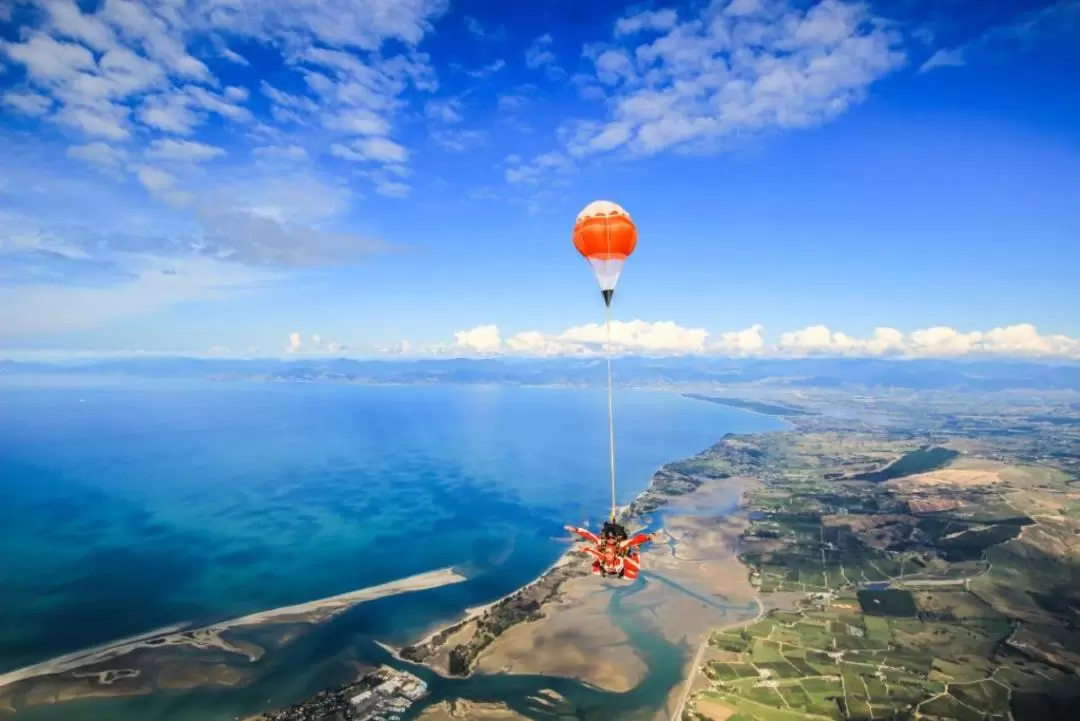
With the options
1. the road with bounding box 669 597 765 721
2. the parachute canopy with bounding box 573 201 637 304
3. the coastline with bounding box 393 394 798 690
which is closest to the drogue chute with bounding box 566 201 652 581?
the parachute canopy with bounding box 573 201 637 304

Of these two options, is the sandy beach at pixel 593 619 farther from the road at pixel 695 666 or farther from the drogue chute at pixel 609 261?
the drogue chute at pixel 609 261

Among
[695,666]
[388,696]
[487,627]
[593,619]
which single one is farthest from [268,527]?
[695,666]

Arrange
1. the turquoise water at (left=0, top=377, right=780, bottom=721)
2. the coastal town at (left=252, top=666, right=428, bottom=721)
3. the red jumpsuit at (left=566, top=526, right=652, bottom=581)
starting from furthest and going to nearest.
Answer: the turquoise water at (left=0, top=377, right=780, bottom=721) < the coastal town at (left=252, top=666, right=428, bottom=721) < the red jumpsuit at (left=566, top=526, right=652, bottom=581)

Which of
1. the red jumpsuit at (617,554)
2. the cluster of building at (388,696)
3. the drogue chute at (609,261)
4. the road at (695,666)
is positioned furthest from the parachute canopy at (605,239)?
the cluster of building at (388,696)

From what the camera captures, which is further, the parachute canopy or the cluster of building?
the cluster of building

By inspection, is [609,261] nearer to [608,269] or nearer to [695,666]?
[608,269]

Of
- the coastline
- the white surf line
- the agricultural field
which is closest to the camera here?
the agricultural field

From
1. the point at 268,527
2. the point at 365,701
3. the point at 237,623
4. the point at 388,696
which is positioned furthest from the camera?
the point at 268,527

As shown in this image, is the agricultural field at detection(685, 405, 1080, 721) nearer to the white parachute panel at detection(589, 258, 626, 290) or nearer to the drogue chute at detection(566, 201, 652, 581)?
the drogue chute at detection(566, 201, 652, 581)
